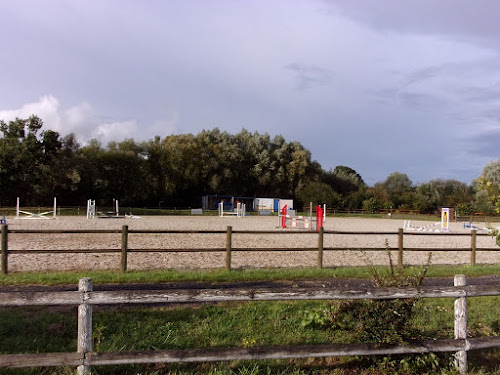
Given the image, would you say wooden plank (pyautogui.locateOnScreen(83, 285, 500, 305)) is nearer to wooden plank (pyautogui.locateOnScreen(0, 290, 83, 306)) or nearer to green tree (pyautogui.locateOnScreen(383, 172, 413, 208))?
wooden plank (pyautogui.locateOnScreen(0, 290, 83, 306))

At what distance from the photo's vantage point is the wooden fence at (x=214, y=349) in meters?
3.56

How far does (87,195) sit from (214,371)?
47814 millimetres

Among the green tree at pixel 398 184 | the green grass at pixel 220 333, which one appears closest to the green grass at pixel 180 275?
the green grass at pixel 220 333

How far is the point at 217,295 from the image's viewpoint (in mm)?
3814

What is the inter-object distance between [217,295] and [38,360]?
5.07 feet

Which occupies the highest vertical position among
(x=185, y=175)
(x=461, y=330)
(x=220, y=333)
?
(x=185, y=175)

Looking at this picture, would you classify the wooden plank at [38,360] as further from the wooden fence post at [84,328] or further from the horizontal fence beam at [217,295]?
the horizontal fence beam at [217,295]

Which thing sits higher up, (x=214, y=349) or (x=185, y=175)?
(x=185, y=175)

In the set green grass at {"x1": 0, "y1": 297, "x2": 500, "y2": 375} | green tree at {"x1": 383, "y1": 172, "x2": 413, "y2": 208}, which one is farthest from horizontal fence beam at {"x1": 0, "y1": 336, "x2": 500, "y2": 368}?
green tree at {"x1": 383, "y1": 172, "x2": 413, "y2": 208}

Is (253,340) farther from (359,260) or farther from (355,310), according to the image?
(359,260)

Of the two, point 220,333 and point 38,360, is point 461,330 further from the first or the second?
point 38,360

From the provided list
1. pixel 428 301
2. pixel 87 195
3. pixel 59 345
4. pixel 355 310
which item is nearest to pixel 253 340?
pixel 355 310

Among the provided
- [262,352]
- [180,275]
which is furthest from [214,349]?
[180,275]

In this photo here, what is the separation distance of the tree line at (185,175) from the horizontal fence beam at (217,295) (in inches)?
1450
